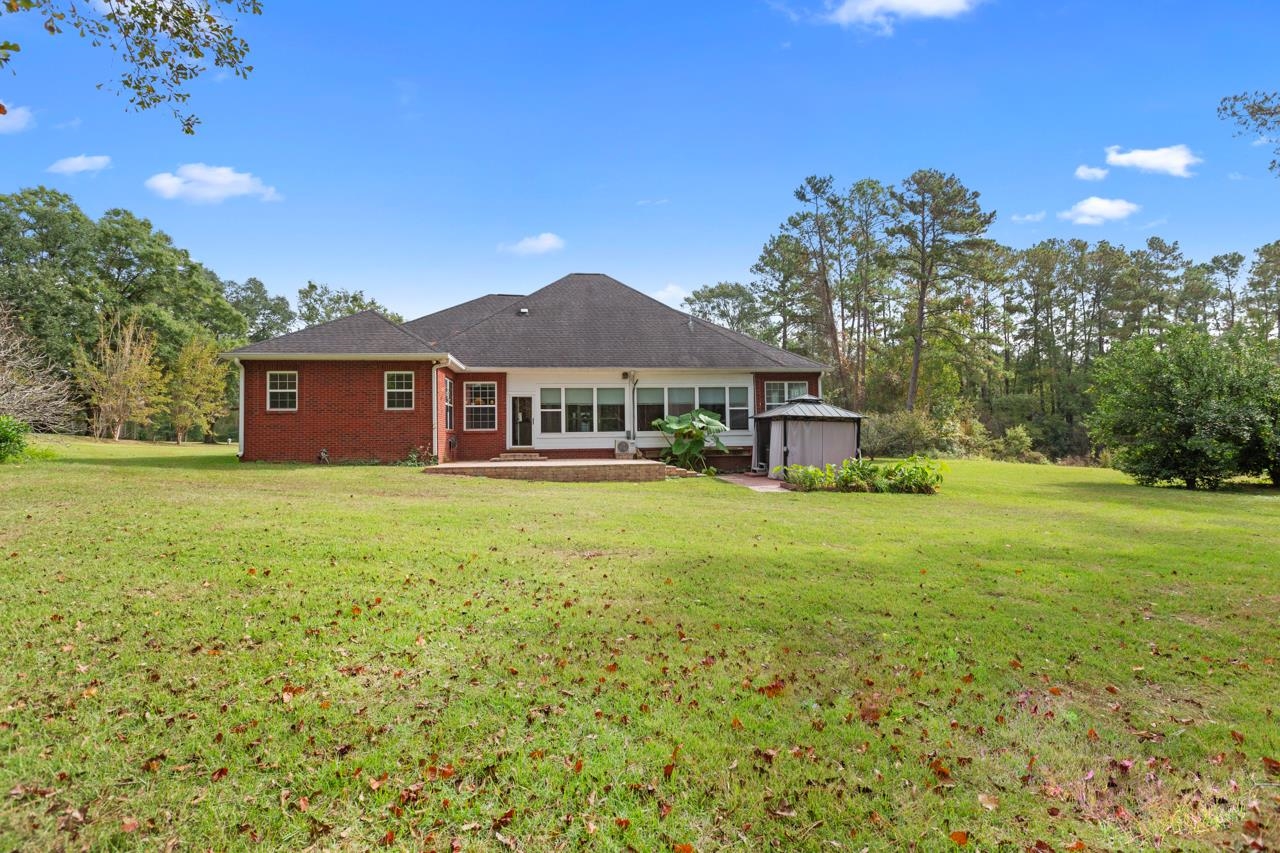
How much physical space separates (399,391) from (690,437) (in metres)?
8.24

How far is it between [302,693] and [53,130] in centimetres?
2133

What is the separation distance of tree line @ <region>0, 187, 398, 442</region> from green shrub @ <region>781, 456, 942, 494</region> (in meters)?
30.8

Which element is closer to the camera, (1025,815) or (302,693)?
(1025,815)

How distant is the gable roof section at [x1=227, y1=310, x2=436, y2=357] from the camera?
625 inches

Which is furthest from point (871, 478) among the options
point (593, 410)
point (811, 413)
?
point (593, 410)

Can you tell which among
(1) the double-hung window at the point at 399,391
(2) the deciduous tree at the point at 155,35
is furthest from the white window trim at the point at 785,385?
(2) the deciduous tree at the point at 155,35

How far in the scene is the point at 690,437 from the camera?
1842 centimetres

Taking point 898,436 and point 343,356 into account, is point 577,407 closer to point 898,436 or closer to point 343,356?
point 343,356

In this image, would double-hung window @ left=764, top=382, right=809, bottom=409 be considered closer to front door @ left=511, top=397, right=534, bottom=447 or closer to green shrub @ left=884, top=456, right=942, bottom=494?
green shrub @ left=884, top=456, right=942, bottom=494

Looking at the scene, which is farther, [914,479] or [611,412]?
[611,412]

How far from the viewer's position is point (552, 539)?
24.6 feet

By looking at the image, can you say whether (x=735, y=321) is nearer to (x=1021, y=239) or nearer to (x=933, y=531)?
(x=1021, y=239)

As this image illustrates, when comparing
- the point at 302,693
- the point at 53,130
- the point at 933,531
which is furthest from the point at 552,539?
the point at 53,130

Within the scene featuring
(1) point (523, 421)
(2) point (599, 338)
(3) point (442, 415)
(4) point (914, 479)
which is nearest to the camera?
(4) point (914, 479)
